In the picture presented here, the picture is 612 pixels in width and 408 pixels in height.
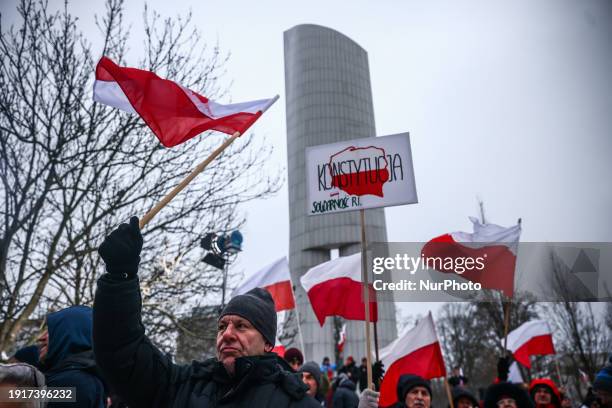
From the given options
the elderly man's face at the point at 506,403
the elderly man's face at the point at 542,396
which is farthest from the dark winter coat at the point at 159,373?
the elderly man's face at the point at 542,396

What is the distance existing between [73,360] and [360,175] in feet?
8.98

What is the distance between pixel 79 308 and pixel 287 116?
131ft

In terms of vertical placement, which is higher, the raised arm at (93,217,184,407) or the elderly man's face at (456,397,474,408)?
the raised arm at (93,217,184,407)

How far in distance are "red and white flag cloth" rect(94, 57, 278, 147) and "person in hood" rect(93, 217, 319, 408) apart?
Result: 6.08ft

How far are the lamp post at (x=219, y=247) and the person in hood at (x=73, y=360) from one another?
5.81 metres

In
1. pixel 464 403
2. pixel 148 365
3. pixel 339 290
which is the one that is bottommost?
pixel 464 403

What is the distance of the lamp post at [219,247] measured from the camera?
8734 mm

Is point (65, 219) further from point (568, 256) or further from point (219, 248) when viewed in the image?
point (568, 256)

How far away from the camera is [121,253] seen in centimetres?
181

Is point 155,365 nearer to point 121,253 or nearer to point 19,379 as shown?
point 121,253

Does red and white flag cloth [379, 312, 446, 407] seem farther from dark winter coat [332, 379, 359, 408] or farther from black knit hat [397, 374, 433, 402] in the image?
black knit hat [397, 374, 433, 402]


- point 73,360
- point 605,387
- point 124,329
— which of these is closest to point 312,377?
point 605,387

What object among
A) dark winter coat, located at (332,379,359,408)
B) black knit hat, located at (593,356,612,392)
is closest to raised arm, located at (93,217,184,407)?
black knit hat, located at (593,356,612,392)

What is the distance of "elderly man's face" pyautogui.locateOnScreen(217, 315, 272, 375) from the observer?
2082 millimetres
